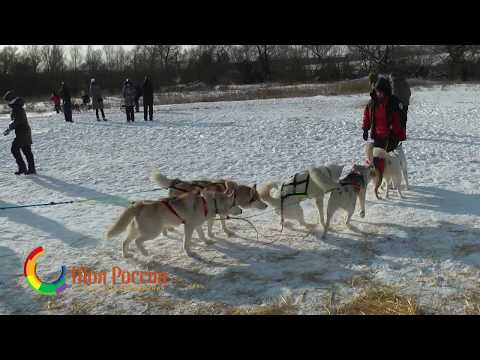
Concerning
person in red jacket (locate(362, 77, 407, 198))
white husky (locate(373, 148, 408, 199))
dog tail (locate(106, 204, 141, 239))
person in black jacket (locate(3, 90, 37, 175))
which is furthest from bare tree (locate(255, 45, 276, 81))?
dog tail (locate(106, 204, 141, 239))

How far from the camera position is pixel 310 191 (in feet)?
16.5

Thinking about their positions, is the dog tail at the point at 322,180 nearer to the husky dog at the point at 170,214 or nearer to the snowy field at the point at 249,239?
the snowy field at the point at 249,239

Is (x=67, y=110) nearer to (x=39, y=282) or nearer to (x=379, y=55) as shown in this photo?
(x=39, y=282)

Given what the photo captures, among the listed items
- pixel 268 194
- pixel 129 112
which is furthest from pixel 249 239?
pixel 129 112

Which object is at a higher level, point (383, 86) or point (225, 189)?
point (383, 86)

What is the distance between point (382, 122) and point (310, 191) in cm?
188

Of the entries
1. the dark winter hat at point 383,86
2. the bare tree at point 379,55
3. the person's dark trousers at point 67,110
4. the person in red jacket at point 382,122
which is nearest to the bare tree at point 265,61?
the bare tree at point 379,55

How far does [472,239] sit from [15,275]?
4.85 m

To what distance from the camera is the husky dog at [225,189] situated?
16.3 ft

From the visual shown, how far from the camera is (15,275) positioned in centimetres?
421

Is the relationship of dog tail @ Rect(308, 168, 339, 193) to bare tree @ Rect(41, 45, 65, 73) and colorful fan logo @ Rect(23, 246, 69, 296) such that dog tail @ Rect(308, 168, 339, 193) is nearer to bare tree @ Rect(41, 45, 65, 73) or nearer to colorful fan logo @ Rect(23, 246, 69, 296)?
colorful fan logo @ Rect(23, 246, 69, 296)

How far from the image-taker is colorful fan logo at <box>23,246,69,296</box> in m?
3.89

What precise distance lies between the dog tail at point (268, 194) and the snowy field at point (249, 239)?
350mm
